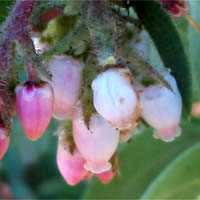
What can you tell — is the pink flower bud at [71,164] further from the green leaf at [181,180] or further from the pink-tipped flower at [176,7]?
the pink-tipped flower at [176,7]

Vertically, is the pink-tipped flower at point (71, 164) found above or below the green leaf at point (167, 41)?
below

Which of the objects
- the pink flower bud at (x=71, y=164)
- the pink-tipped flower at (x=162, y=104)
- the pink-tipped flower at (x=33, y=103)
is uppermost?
the pink-tipped flower at (x=33, y=103)

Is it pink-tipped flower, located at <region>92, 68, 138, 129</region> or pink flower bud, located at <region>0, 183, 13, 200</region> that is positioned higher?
pink-tipped flower, located at <region>92, 68, 138, 129</region>

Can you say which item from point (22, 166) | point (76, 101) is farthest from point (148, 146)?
point (22, 166)

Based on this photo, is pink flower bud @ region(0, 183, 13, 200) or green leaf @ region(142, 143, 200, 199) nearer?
green leaf @ region(142, 143, 200, 199)

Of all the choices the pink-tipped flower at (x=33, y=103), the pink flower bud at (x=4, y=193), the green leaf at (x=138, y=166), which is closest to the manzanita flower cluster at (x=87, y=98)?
the pink-tipped flower at (x=33, y=103)

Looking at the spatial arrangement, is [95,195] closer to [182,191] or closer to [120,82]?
[182,191]

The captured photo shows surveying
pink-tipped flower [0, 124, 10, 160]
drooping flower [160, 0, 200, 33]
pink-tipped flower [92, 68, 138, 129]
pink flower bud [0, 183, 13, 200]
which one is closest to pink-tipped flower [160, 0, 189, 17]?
drooping flower [160, 0, 200, 33]

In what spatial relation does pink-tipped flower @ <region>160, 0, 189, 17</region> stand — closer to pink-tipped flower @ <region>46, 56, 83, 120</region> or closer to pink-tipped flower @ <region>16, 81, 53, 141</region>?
pink-tipped flower @ <region>46, 56, 83, 120</region>
